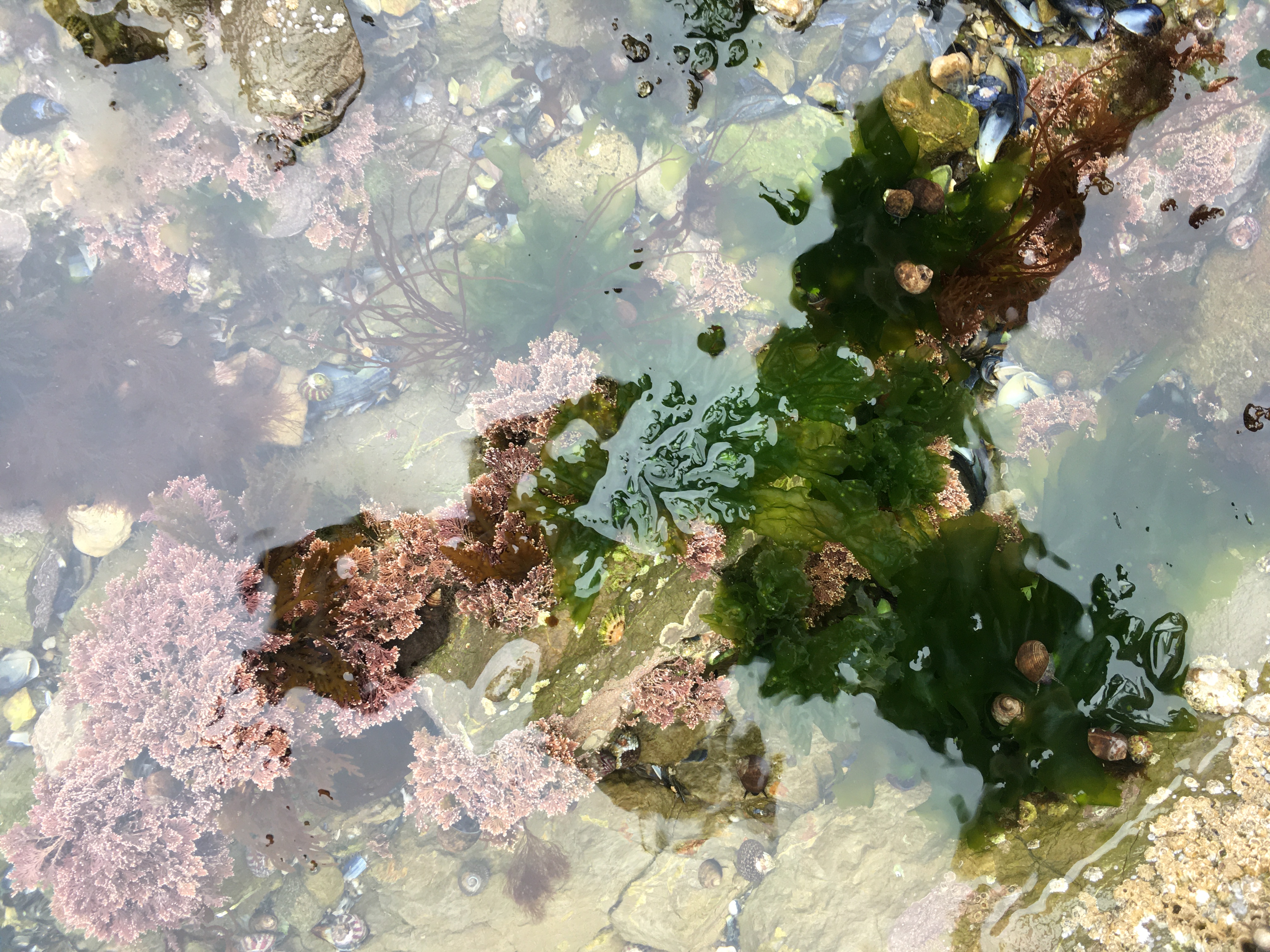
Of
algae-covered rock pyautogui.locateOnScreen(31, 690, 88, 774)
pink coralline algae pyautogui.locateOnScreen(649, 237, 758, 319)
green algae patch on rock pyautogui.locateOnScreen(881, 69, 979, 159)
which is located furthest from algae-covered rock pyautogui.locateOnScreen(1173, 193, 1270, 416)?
algae-covered rock pyautogui.locateOnScreen(31, 690, 88, 774)

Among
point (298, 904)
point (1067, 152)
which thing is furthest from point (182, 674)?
point (1067, 152)

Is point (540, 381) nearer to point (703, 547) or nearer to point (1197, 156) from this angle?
point (703, 547)

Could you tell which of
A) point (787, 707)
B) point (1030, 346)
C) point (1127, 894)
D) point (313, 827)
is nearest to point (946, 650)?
point (787, 707)

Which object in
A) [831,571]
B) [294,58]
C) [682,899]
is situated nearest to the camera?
[294,58]

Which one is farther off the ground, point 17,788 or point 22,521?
point 22,521

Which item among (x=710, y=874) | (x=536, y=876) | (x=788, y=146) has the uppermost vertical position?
(x=788, y=146)

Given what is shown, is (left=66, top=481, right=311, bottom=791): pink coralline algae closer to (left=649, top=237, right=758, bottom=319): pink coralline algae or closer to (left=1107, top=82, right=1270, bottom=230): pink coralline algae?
(left=649, top=237, right=758, bottom=319): pink coralline algae
